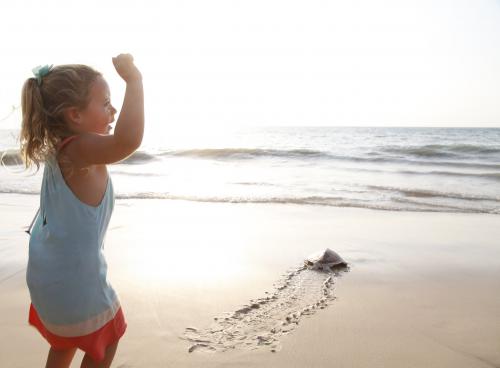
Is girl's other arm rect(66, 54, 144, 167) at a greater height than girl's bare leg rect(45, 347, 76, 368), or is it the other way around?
girl's other arm rect(66, 54, 144, 167)

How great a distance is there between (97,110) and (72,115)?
85 mm

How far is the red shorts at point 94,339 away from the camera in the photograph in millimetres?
1639

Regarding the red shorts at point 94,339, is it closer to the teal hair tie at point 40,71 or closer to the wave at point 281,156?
the teal hair tie at point 40,71

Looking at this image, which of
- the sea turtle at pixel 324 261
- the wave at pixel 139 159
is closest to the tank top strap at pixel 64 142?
the sea turtle at pixel 324 261

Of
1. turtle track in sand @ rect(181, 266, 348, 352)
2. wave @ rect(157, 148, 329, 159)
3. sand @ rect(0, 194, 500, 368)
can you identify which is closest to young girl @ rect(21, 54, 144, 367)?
sand @ rect(0, 194, 500, 368)

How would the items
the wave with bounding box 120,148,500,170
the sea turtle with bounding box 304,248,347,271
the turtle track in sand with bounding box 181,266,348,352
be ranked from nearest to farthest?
1. the turtle track in sand with bounding box 181,266,348,352
2. the sea turtle with bounding box 304,248,347,271
3. the wave with bounding box 120,148,500,170

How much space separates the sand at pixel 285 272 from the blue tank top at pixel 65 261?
3.85ft

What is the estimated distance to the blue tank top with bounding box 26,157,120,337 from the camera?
1.56m

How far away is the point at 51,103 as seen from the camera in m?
1.56

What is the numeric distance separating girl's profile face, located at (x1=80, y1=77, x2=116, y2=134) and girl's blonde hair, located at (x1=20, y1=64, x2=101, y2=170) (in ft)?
0.06

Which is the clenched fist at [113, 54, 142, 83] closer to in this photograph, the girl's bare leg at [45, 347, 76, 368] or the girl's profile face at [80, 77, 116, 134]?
the girl's profile face at [80, 77, 116, 134]

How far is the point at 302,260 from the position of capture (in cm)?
476

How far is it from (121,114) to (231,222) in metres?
5.20

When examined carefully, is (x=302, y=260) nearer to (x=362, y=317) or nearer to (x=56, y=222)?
(x=362, y=317)
